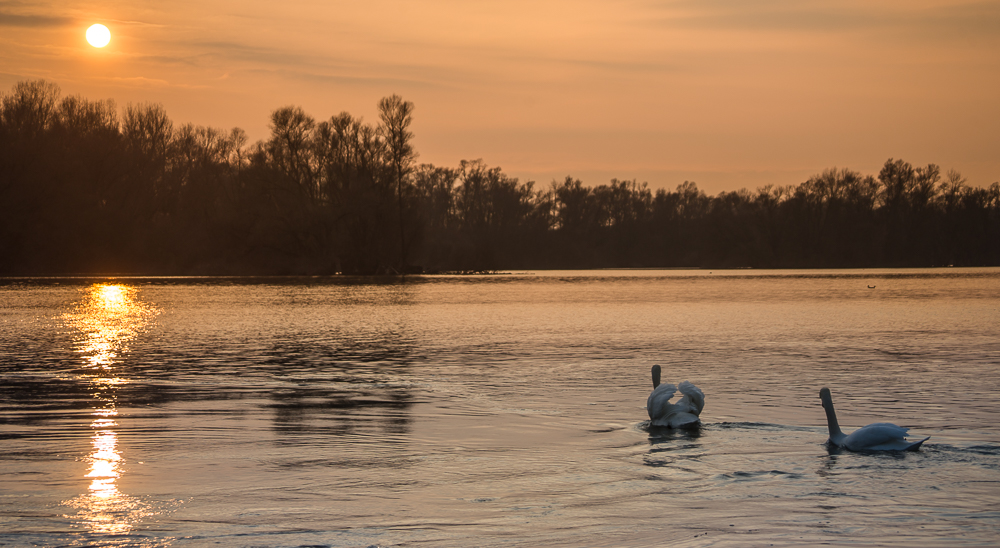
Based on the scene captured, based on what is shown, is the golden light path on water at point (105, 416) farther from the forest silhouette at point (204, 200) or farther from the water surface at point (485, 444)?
the forest silhouette at point (204, 200)

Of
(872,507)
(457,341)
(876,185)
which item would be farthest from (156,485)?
(876,185)

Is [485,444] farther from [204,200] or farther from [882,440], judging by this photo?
[204,200]

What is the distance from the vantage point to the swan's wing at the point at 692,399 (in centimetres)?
1103

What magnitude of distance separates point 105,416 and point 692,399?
732 cm

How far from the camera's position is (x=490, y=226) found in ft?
416

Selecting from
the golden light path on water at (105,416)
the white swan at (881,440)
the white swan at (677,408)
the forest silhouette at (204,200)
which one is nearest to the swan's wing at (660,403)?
the white swan at (677,408)

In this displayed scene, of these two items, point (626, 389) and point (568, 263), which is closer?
point (626, 389)

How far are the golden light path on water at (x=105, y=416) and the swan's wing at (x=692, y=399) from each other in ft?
20.3

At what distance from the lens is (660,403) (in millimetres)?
11203

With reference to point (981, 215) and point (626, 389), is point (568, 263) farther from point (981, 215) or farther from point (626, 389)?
point (626, 389)

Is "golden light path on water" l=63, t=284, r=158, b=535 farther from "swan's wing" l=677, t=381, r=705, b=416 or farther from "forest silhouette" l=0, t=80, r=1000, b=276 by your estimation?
"forest silhouette" l=0, t=80, r=1000, b=276

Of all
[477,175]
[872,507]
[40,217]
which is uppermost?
[477,175]

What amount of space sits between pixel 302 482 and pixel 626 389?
7670 mm

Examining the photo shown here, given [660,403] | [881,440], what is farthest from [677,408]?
[881,440]
